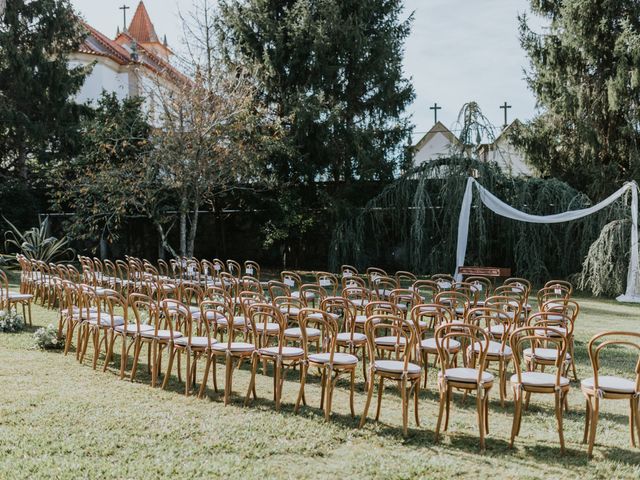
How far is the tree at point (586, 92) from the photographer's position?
1741 centimetres

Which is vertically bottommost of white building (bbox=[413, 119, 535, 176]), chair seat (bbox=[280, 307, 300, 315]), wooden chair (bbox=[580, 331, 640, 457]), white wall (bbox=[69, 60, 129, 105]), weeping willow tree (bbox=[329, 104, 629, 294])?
wooden chair (bbox=[580, 331, 640, 457])

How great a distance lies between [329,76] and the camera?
59.4ft

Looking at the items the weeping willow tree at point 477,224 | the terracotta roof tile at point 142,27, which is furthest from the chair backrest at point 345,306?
the terracotta roof tile at point 142,27

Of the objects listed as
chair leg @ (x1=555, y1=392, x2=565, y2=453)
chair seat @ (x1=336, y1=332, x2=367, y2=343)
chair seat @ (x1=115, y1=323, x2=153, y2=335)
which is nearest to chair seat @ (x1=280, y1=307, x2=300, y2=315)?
chair seat @ (x1=336, y1=332, x2=367, y2=343)

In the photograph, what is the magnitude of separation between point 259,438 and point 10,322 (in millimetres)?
5745

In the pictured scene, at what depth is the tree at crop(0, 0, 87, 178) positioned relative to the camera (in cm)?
1967

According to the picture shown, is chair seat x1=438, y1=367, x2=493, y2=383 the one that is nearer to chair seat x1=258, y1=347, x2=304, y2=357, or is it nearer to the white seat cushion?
the white seat cushion

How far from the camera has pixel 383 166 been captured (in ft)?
59.9

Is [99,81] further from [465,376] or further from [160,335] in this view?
[465,376]

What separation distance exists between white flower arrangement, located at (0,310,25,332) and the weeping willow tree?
351 inches

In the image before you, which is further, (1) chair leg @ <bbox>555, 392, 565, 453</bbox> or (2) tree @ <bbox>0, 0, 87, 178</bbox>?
(2) tree @ <bbox>0, 0, 87, 178</bbox>

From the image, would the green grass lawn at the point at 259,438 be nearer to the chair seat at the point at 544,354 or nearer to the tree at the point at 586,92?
the chair seat at the point at 544,354

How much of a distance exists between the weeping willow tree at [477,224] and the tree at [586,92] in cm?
286

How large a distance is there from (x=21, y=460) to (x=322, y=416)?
7.51 ft
